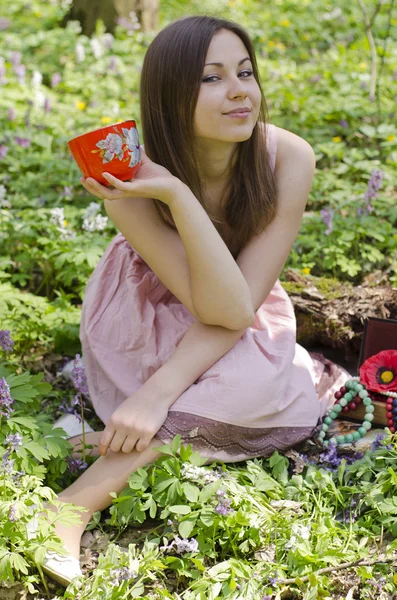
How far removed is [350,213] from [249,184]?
1382 mm

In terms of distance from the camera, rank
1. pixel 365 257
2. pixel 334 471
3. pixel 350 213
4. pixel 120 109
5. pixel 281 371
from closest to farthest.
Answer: pixel 334 471 < pixel 281 371 < pixel 365 257 < pixel 350 213 < pixel 120 109

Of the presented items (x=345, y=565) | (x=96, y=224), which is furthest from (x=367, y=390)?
(x=96, y=224)

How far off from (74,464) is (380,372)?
1.13 m

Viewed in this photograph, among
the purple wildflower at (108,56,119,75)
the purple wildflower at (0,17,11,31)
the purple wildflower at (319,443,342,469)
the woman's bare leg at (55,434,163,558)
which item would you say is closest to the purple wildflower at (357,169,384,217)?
the purple wildflower at (319,443,342,469)

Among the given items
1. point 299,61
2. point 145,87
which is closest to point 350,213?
point 145,87

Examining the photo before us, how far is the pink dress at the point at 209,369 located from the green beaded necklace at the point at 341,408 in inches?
2.0

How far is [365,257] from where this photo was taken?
3.48 m

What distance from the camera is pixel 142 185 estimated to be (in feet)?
7.50

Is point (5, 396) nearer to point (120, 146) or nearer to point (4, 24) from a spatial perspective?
point (120, 146)

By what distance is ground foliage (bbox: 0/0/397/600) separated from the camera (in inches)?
77.8

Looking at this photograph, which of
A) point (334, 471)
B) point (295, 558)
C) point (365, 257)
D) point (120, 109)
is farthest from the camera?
point (120, 109)

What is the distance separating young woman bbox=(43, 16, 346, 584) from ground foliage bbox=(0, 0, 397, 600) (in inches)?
5.3

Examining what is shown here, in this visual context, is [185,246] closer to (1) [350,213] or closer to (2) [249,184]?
(2) [249,184]

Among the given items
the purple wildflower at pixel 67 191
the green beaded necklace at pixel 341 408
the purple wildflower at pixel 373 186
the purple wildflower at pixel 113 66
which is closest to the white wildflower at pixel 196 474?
the green beaded necklace at pixel 341 408
